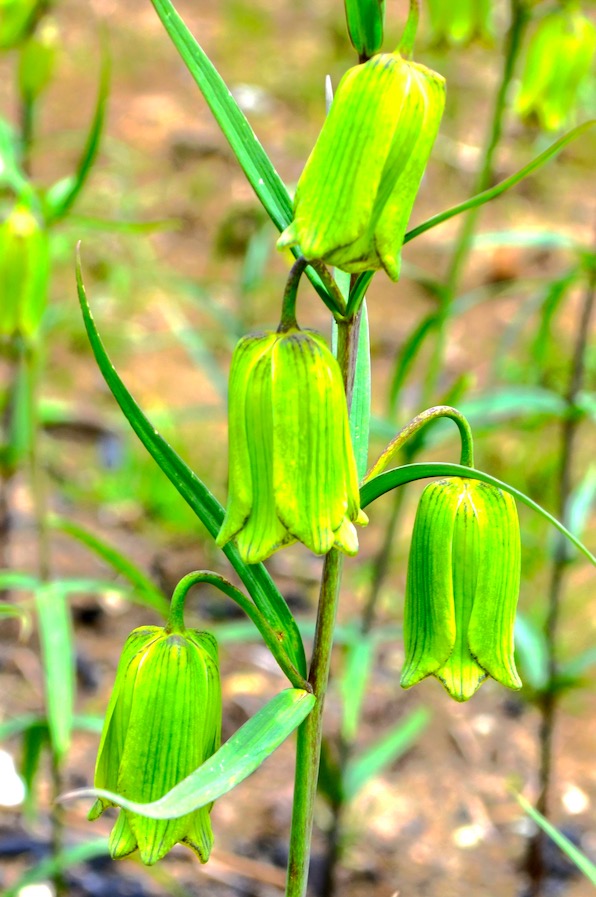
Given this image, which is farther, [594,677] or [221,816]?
[594,677]

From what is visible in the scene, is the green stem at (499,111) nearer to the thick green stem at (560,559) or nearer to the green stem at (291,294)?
the thick green stem at (560,559)

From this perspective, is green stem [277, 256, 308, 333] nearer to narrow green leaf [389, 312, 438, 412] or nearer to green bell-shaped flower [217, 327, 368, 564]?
green bell-shaped flower [217, 327, 368, 564]

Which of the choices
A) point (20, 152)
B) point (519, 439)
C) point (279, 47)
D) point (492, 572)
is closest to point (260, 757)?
point (492, 572)

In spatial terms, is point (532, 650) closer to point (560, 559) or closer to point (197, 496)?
point (560, 559)

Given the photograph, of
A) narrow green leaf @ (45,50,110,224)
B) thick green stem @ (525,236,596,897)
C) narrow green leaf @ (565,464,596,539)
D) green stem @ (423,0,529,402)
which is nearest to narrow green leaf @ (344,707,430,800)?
thick green stem @ (525,236,596,897)

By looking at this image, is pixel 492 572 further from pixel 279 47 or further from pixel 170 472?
pixel 279 47

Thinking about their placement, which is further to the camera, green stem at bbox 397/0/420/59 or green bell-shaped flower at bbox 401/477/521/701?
green bell-shaped flower at bbox 401/477/521/701
